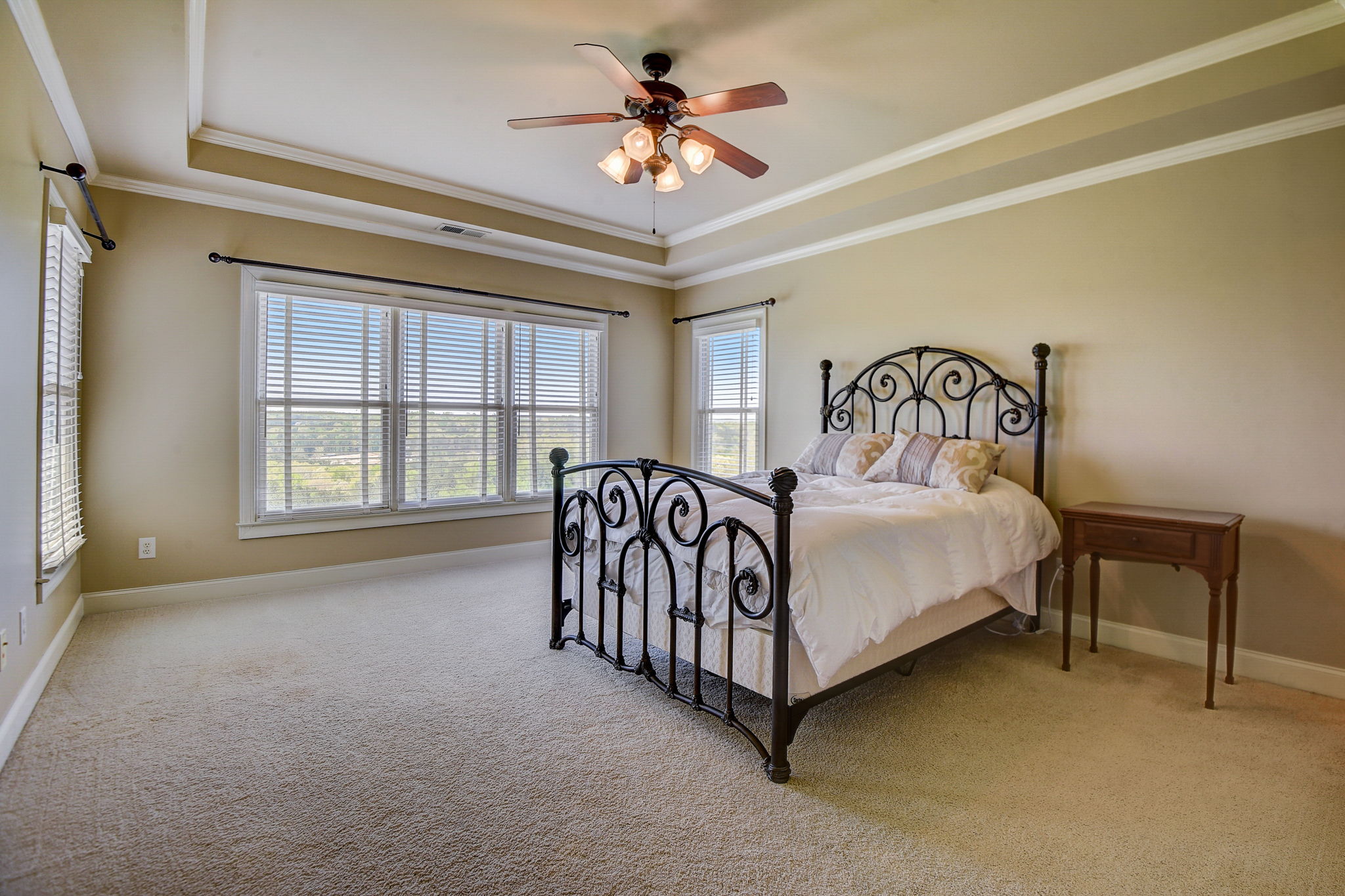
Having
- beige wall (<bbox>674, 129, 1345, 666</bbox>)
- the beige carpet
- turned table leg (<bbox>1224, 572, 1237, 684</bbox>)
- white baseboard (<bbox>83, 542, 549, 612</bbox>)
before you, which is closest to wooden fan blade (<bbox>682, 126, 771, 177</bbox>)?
beige wall (<bbox>674, 129, 1345, 666</bbox>)

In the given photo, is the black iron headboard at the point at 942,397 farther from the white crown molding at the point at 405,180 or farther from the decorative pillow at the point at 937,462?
the white crown molding at the point at 405,180

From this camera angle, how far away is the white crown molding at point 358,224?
3488mm

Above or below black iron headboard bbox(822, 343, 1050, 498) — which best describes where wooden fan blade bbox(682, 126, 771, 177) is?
above

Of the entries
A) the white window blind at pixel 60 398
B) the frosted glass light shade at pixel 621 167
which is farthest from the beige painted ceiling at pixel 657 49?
the white window blind at pixel 60 398

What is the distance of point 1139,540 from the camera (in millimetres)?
2596

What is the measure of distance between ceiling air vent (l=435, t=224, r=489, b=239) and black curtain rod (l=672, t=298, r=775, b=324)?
1987mm

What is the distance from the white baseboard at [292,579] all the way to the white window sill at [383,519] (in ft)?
0.84

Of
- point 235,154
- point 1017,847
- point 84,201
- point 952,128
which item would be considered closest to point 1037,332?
point 952,128

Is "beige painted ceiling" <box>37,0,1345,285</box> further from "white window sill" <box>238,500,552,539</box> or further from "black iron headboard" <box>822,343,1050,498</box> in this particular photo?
"white window sill" <box>238,500,552,539</box>

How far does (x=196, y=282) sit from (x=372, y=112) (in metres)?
1.62

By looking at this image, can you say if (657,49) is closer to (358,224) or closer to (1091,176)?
(1091,176)

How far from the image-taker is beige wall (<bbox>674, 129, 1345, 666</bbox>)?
2566mm

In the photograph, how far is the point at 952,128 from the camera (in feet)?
10.3

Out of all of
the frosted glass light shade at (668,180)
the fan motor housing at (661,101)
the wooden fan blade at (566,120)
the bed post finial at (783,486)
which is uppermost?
the fan motor housing at (661,101)
